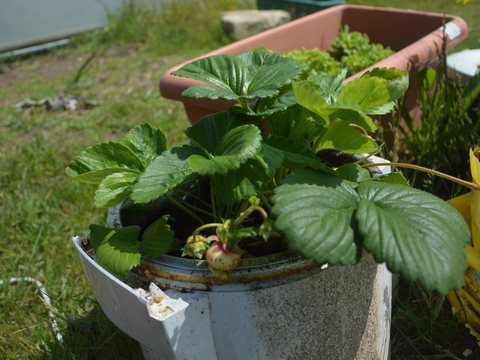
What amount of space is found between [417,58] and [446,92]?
0.56 ft

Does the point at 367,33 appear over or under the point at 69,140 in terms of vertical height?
over

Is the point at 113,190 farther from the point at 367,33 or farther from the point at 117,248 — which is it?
the point at 367,33

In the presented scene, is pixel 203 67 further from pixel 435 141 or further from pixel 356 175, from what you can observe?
pixel 435 141

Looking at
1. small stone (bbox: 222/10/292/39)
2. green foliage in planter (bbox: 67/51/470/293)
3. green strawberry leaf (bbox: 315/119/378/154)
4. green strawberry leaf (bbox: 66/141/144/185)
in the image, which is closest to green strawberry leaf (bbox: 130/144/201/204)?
green foliage in planter (bbox: 67/51/470/293)

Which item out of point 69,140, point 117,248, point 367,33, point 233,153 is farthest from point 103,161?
point 367,33

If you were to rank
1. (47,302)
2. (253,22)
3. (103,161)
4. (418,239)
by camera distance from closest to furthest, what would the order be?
1. (418,239)
2. (103,161)
3. (47,302)
4. (253,22)

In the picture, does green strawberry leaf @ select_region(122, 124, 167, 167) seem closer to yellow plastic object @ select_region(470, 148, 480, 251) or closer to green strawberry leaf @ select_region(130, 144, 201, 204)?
green strawberry leaf @ select_region(130, 144, 201, 204)

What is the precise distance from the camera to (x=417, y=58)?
172 centimetres

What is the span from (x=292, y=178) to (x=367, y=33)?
1.92m

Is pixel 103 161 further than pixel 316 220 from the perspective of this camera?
Yes

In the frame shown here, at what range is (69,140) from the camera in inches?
98.7

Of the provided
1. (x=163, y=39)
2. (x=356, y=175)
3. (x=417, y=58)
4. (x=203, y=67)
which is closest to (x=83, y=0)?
(x=163, y=39)

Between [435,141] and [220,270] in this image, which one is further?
[435,141]

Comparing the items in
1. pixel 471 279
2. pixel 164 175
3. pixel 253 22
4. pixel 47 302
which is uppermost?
pixel 164 175
